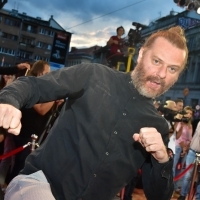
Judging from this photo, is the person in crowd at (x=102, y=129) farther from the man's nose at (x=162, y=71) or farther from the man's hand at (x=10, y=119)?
the man's hand at (x=10, y=119)

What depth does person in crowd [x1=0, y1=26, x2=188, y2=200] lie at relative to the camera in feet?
6.36

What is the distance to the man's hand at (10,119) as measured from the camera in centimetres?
147

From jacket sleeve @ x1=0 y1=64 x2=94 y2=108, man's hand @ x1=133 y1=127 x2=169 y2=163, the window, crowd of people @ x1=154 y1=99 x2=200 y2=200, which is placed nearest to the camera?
jacket sleeve @ x1=0 y1=64 x2=94 y2=108

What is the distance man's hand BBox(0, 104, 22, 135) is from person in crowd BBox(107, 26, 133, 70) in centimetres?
834

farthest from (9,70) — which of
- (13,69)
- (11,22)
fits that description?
(11,22)

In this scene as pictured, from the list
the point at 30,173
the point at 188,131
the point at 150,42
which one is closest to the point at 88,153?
the point at 30,173

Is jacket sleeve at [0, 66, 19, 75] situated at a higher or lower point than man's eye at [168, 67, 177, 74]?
lower

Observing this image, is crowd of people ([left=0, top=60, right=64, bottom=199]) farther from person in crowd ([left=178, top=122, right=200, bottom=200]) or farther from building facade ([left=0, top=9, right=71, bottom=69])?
building facade ([left=0, top=9, right=71, bottom=69])

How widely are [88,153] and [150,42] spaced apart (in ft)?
2.87

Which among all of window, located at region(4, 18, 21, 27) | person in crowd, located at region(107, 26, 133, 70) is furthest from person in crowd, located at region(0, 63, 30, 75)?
window, located at region(4, 18, 21, 27)

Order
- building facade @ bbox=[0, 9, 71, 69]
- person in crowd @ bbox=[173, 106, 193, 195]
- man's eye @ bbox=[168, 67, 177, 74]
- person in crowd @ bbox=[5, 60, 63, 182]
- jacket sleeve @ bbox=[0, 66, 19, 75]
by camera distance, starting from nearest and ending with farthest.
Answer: man's eye @ bbox=[168, 67, 177, 74]
person in crowd @ bbox=[5, 60, 63, 182]
jacket sleeve @ bbox=[0, 66, 19, 75]
person in crowd @ bbox=[173, 106, 193, 195]
building facade @ bbox=[0, 9, 71, 69]

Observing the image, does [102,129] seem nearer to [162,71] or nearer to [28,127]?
[162,71]

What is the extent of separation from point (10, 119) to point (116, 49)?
8706 millimetres

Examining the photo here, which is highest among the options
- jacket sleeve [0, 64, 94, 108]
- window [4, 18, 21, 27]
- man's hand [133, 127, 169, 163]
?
window [4, 18, 21, 27]
